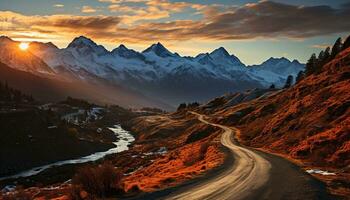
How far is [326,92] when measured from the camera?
3578 inches

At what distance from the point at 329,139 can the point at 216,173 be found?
2296 centimetres

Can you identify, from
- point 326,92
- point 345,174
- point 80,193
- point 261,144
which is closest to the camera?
point 80,193

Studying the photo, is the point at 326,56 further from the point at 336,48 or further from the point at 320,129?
the point at 320,129

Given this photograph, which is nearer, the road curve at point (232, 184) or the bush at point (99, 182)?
the road curve at point (232, 184)

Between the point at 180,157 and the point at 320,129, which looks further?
the point at 180,157

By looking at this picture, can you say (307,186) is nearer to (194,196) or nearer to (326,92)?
(194,196)

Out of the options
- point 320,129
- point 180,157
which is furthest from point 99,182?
point 320,129

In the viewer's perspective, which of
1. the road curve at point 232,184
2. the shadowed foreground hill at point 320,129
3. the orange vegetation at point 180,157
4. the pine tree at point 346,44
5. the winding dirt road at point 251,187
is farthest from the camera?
the pine tree at point 346,44

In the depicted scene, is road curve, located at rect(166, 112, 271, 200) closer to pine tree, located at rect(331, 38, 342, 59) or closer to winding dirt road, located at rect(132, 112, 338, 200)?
winding dirt road, located at rect(132, 112, 338, 200)

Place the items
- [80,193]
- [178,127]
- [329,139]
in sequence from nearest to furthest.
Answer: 1. [80,193]
2. [329,139]
3. [178,127]

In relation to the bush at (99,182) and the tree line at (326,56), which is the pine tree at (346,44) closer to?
the tree line at (326,56)

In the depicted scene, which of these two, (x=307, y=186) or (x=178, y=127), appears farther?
(x=178, y=127)

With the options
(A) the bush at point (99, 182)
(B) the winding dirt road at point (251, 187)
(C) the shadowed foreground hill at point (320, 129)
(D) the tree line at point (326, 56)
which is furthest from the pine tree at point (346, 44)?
(A) the bush at point (99, 182)

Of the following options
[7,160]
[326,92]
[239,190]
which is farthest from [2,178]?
[239,190]
